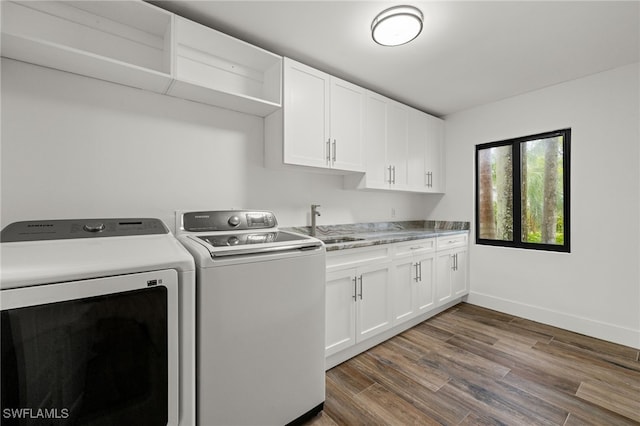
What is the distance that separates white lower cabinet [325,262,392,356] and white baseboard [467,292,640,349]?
159cm

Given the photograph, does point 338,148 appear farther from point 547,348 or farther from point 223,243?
point 547,348

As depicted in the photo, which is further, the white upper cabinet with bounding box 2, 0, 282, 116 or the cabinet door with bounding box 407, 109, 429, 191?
the cabinet door with bounding box 407, 109, 429, 191

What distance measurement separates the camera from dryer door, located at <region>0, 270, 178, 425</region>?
0.85 metres

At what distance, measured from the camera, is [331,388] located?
182 centimetres

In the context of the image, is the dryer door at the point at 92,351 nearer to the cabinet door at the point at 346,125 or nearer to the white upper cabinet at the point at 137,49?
the white upper cabinet at the point at 137,49

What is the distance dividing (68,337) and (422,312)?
2.62 m

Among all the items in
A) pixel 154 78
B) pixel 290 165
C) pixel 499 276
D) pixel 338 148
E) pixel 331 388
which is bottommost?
pixel 331 388

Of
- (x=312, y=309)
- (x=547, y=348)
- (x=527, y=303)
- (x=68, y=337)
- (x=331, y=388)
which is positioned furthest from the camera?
(x=527, y=303)

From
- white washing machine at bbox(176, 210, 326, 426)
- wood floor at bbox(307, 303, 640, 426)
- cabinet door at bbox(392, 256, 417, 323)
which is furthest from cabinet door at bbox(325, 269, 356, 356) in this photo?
cabinet door at bbox(392, 256, 417, 323)

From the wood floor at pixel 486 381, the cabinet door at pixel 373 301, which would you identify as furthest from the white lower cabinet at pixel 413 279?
the wood floor at pixel 486 381

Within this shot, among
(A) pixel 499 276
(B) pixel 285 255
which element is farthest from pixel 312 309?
(A) pixel 499 276

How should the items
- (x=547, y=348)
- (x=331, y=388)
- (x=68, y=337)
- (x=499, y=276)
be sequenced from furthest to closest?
(x=499, y=276), (x=547, y=348), (x=331, y=388), (x=68, y=337)

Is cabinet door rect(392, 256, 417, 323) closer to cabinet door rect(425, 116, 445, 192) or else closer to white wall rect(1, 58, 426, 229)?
white wall rect(1, 58, 426, 229)

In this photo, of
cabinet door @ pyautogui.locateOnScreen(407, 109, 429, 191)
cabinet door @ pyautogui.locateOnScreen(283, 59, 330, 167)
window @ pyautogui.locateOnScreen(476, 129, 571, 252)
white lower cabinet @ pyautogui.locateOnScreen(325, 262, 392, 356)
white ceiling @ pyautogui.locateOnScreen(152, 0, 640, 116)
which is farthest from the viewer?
cabinet door @ pyautogui.locateOnScreen(407, 109, 429, 191)
